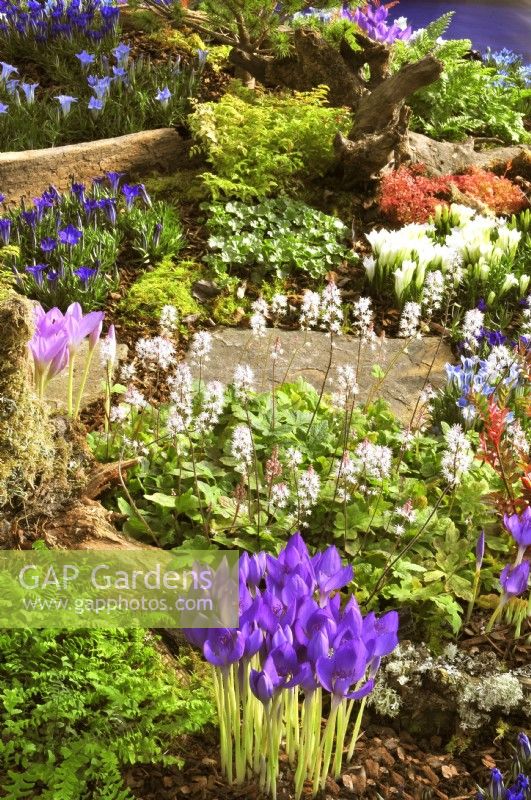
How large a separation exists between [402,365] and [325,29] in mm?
4071

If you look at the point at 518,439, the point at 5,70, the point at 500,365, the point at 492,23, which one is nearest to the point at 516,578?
the point at 518,439

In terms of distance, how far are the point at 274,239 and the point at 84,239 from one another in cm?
122

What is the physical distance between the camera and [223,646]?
2299 millimetres

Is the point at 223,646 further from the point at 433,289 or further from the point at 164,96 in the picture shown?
the point at 164,96

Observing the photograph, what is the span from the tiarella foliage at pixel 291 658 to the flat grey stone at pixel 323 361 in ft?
7.47

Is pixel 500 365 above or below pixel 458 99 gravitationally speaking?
below

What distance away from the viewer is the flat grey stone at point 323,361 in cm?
491

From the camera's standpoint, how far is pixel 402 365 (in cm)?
523

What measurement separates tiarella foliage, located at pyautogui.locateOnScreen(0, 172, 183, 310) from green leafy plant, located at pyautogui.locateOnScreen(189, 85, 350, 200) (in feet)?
1.75

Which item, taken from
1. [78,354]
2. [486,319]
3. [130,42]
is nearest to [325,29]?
[130,42]

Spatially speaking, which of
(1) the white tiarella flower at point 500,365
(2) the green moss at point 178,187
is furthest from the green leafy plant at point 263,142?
(1) the white tiarella flower at point 500,365

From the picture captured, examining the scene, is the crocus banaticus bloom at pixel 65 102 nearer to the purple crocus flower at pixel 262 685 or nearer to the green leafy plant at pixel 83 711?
the green leafy plant at pixel 83 711

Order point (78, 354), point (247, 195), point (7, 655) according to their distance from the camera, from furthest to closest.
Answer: point (247, 195) → point (78, 354) → point (7, 655)

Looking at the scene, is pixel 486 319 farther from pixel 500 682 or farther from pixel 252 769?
pixel 252 769
